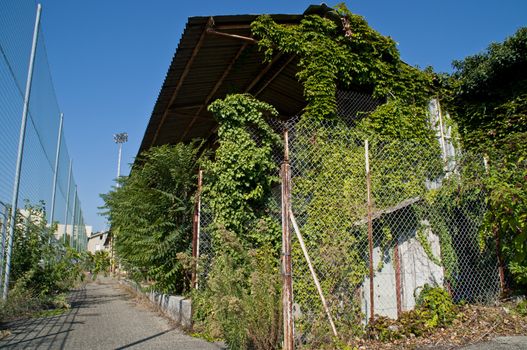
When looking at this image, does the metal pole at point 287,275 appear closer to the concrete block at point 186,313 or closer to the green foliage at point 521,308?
the concrete block at point 186,313

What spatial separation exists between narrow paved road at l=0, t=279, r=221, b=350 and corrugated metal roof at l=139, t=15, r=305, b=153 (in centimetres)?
517

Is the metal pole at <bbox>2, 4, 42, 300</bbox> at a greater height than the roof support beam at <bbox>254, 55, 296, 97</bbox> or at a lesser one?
lesser

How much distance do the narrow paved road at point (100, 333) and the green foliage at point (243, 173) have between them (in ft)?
6.09

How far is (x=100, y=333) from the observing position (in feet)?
21.5

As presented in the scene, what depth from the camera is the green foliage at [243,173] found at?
645cm

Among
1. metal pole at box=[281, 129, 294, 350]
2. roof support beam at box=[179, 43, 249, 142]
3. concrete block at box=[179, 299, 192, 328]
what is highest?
roof support beam at box=[179, 43, 249, 142]

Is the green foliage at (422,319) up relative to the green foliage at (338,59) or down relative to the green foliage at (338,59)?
down

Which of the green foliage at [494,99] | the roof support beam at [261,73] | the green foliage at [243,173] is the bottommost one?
the green foliage at [243,173]

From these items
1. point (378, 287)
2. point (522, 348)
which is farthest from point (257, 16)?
point (522, 348)

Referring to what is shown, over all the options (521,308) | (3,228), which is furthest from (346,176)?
(3,228)

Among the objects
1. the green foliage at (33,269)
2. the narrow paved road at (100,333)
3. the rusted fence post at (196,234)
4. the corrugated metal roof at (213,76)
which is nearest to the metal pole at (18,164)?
the green foliage at (33,269)

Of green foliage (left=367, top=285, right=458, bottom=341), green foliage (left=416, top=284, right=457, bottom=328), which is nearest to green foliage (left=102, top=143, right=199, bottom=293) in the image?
green foliage (left=367, top=285, right=458, bottom=341)

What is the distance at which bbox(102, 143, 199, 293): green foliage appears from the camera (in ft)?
24.8

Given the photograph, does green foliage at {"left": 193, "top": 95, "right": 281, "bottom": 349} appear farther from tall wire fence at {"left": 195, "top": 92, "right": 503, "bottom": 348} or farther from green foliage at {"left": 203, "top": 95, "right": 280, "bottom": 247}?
tall wire fence at {"left": 195, "top": 92, "right": 503, "bottom": 348}
